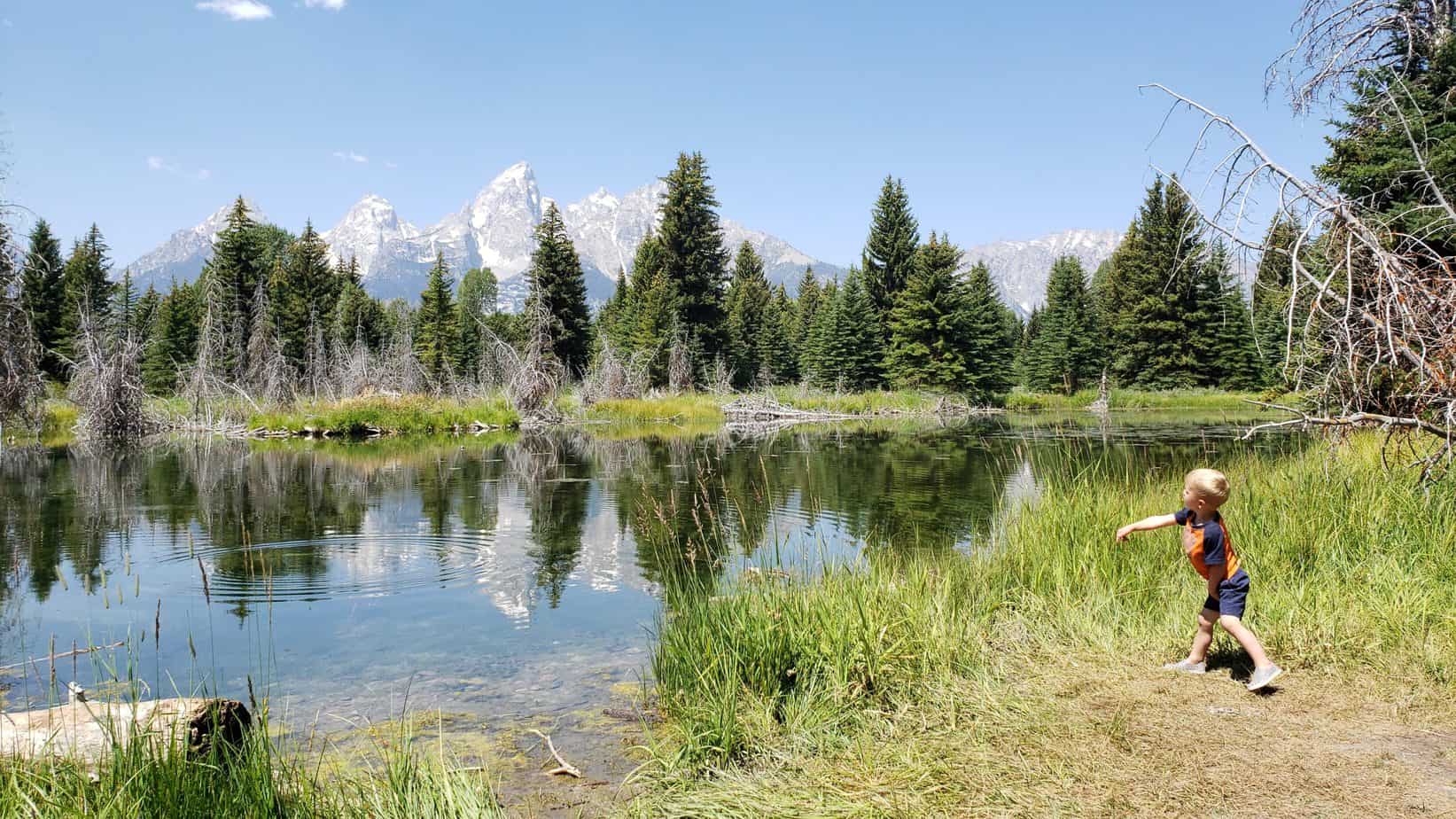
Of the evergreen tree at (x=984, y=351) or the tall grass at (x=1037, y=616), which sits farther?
the evergreen tree at (x=984, y=351)

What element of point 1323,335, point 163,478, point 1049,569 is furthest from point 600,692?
point 163,478

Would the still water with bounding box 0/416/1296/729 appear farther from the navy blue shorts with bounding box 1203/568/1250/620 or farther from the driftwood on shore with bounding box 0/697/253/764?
the navy blue shorts with bounding box 1203/568/1250/620

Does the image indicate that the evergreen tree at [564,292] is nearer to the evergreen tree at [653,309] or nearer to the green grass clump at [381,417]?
the evergreen tree at [653,309]

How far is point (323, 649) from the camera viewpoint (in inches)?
251

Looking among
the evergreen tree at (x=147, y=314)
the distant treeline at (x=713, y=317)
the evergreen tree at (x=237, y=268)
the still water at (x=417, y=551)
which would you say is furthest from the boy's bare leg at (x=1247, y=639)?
the evergreen tree at (x=147, y=314)

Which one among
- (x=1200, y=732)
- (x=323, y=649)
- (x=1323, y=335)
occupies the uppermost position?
(x=1323, y=335)

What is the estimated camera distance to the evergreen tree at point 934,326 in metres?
42.3

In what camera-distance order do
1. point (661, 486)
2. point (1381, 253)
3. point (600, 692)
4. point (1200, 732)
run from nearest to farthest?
point (1200, 732), point (1381, 253), point (600, 692), point (661, 486)

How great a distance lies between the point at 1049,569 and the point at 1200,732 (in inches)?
97.7

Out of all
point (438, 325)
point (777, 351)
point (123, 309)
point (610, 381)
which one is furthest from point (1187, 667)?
point (777, 351)

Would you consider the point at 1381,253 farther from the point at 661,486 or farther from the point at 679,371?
the point at 679,371

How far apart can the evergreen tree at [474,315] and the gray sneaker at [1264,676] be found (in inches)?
1043

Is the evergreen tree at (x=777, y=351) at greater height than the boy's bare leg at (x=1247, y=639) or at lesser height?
greater

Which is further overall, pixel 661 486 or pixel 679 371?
pixel 679 371
